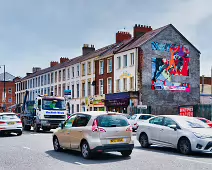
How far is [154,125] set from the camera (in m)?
14.7

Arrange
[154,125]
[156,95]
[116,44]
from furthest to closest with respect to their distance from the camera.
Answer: [116,44]
[156,95]
[154,125]

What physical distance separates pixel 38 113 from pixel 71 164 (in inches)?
620

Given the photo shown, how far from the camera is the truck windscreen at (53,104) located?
85.3 ft

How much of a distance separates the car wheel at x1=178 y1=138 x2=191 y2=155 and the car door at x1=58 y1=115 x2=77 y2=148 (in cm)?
406

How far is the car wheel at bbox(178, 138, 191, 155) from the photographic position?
1289 centimetres

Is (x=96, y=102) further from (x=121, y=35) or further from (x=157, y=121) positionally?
(x=157, y=121)

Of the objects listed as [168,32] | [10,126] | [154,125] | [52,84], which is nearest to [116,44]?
[168,32]

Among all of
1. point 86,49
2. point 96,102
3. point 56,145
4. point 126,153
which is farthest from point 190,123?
point 86,49

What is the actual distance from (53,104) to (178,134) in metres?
14.5

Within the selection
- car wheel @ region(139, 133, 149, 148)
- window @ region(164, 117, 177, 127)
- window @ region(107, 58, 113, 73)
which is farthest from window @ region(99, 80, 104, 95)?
window @ region(164, 117, 177, 127)

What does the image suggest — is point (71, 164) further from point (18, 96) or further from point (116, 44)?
point (18, 96)

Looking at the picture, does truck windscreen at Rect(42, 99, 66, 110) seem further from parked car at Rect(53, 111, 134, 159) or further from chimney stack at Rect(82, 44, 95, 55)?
chimney stack at Rect(82, 44, 95, 55)

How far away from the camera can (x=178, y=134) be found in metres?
13.3

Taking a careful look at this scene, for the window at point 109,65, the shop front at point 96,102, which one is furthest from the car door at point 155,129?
the shop front at point 96,102
